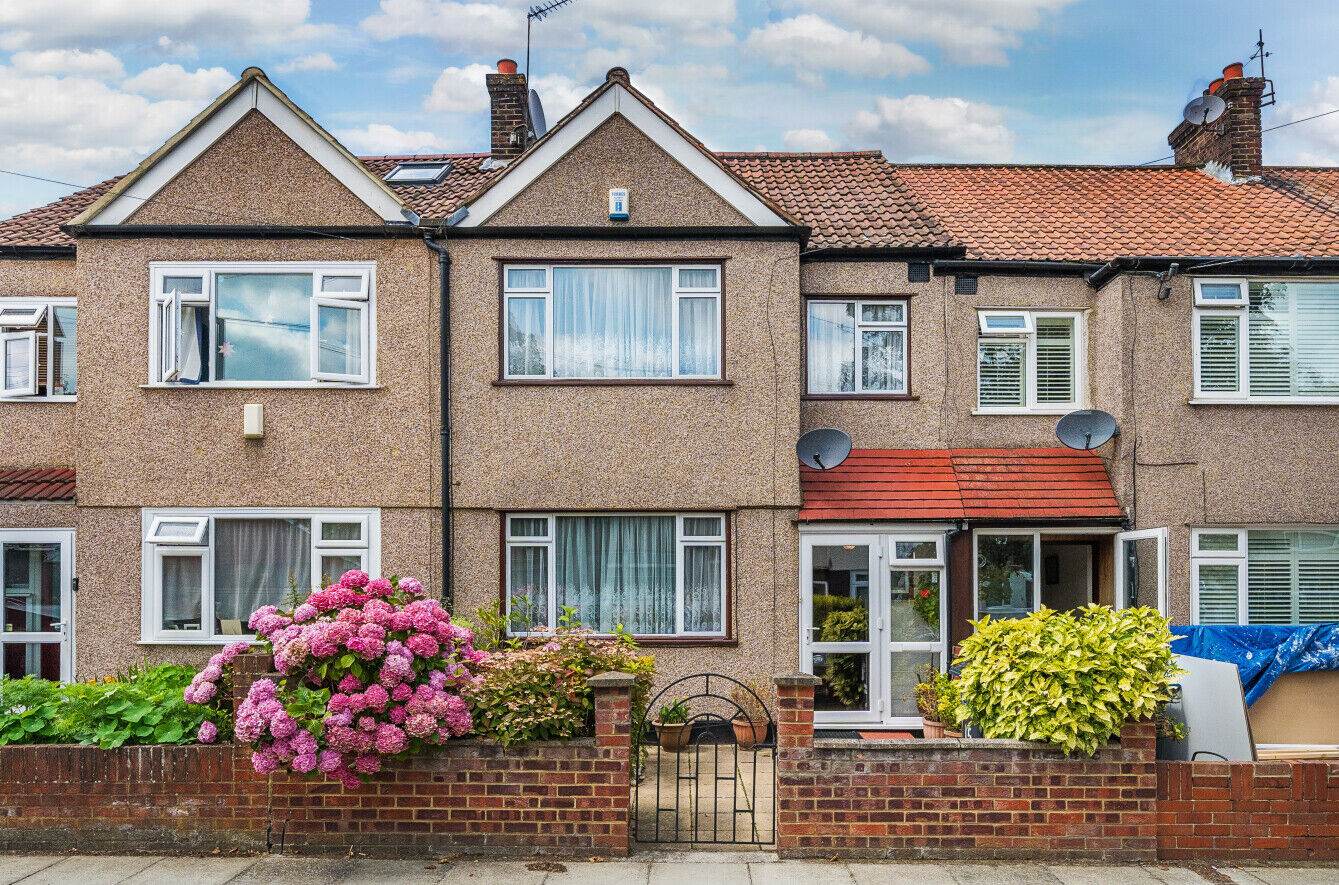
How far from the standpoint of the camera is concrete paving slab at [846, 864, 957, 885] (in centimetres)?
598

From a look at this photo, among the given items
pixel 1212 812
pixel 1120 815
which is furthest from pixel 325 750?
pixel 1212 812

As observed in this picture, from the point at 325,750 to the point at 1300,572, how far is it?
987cm

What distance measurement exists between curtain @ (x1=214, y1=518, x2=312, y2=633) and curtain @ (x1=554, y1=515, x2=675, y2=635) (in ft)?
8.98

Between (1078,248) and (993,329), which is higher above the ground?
(1078,248)

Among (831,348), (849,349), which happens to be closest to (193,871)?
(831,348)

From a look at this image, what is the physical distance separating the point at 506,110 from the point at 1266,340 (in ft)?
32.3

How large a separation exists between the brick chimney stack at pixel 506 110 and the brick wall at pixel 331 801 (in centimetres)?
927

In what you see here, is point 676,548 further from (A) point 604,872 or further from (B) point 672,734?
(A) point 604,872

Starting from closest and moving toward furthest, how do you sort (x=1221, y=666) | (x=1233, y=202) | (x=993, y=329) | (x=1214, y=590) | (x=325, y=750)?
(x=325, y=750) → (x=1221, y=666) → (x=1214, y=590) → (x=993, y=329) → (x=1233, y=202)

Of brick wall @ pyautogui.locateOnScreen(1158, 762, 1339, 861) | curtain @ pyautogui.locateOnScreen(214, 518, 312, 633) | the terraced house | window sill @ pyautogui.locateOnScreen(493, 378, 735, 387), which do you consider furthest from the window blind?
curtain @ pyautogui.locateOnScreen(214, 518, 312, 633)

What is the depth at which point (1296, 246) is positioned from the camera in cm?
1128

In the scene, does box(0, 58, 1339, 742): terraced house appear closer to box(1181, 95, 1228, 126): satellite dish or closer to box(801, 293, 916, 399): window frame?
box(801, 293, 916, 399): window frame

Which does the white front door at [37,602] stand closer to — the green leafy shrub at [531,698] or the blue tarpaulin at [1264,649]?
the green leafy shrub at [531,698]

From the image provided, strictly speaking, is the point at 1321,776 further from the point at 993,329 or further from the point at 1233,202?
the point at 1233,202
